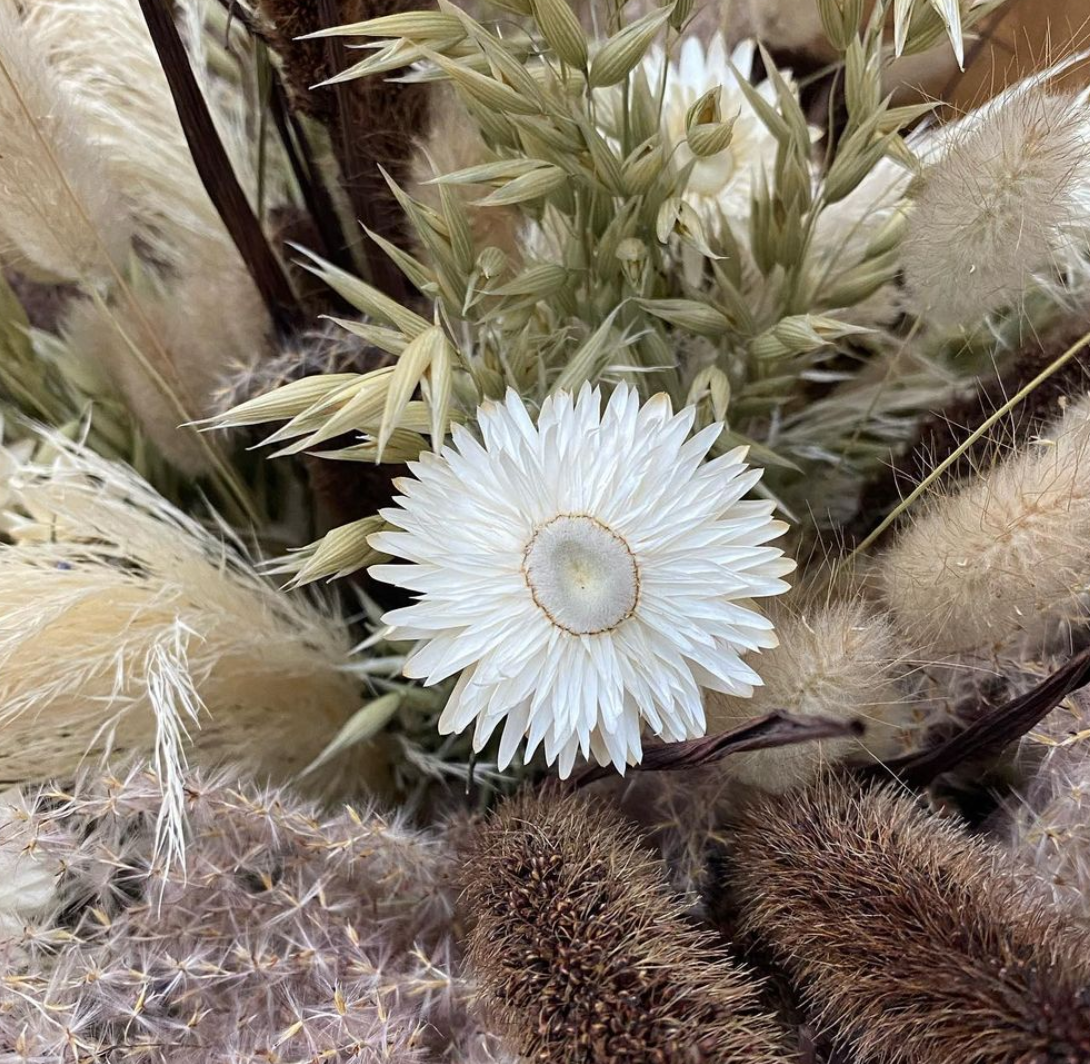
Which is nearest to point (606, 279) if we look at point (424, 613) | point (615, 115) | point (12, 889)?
point (615, 115)

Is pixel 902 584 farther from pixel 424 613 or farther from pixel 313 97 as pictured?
pixel 313 97

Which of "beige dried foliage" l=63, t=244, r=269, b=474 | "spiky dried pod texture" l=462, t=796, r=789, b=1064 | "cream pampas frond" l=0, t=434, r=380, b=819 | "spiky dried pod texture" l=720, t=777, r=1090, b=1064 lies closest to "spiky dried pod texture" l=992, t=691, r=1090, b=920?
"spiky dried pod texture" l=720, t=777, r=1090, b=1064

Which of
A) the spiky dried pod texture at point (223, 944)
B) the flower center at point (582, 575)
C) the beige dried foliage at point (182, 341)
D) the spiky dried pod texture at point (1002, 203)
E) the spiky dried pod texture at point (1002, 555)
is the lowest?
the spiky dried pod texture at point (223, 944)

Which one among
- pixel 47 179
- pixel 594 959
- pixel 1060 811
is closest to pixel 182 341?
pixel 47 179

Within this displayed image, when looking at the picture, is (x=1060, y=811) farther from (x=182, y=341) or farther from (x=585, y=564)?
(x=182, y=341)

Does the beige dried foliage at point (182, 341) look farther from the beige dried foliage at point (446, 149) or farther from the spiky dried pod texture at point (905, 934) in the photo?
the spiky dried pod texture at point (905, 934)

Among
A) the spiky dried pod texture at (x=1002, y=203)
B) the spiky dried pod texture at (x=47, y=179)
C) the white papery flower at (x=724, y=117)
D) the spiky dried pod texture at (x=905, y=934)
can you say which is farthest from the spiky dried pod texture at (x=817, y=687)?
the spiky dried pod texture at (x=47, y=179)
